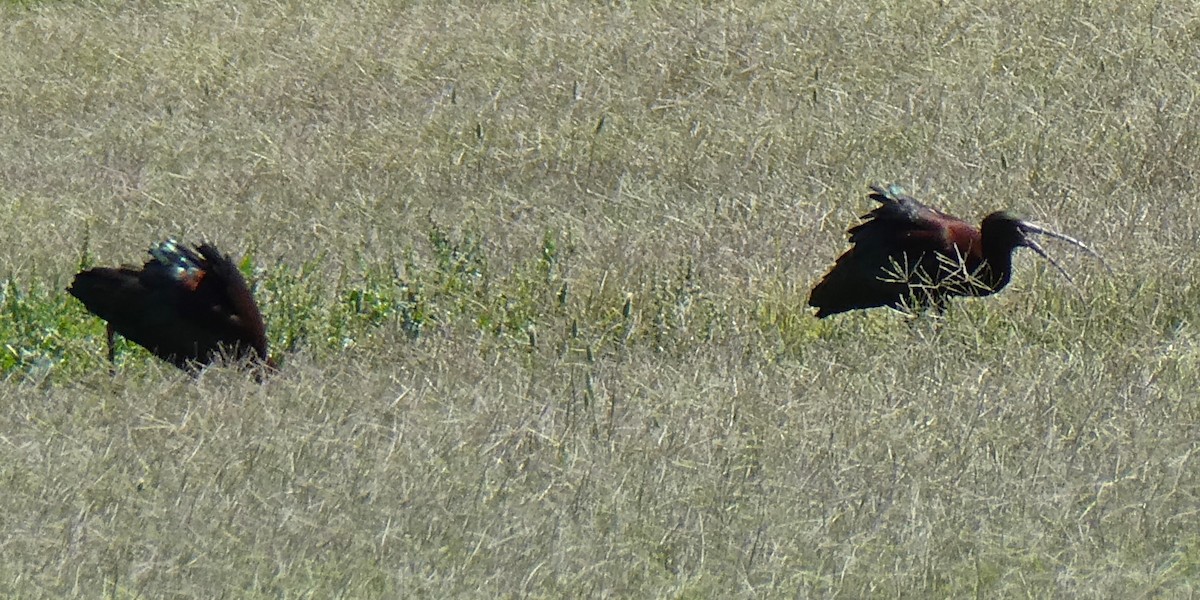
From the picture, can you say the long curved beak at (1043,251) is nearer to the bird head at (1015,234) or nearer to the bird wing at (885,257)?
the bird head at (1015,234)

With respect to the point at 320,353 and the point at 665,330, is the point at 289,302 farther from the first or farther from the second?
the point at 665,330

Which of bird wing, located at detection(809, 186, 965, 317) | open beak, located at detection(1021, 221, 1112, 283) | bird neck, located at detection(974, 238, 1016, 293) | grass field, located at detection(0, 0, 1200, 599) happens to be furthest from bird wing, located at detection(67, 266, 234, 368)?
open beak, located at detection(1021, 221, 1112, 283)

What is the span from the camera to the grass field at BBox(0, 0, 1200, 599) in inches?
167

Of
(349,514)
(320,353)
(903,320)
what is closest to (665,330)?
(903,320)

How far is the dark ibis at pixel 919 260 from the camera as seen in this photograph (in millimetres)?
6777

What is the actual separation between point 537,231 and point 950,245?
225 centimetres

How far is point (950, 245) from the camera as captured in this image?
701cm

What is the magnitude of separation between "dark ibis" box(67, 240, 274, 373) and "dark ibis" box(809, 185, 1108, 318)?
2071 millimetres

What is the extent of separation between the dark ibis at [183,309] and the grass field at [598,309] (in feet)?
0.61

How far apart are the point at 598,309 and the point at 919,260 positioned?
3.93 feet

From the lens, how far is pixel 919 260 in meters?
6.92

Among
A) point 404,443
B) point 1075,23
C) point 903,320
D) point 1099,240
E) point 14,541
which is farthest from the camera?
point 1075,23

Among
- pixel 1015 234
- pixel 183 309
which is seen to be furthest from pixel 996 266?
pixel 183 309

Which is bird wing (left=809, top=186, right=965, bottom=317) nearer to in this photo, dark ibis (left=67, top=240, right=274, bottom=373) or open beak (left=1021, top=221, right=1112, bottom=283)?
open beak (left=1021, top=221, right=1112, bottom=283)
